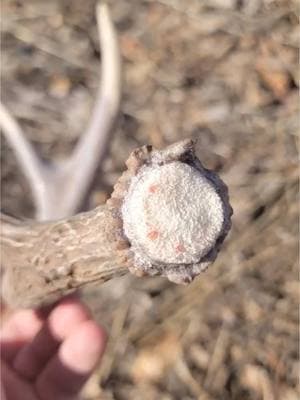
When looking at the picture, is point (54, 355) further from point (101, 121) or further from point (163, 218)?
point (163, 218)

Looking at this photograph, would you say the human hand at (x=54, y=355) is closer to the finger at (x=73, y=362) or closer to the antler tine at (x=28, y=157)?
the finger at (x=73, y=362)

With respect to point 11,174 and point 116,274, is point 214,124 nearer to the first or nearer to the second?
point 11,174

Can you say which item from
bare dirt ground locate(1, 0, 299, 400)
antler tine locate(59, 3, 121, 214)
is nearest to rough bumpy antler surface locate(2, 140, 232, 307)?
antler tine locate(59, 3, 121, 214)

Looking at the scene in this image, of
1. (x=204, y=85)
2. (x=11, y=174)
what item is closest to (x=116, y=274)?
(x=11, y=174)

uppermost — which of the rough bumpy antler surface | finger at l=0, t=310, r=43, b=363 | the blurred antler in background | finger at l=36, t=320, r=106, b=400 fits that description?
the blurred antler in background

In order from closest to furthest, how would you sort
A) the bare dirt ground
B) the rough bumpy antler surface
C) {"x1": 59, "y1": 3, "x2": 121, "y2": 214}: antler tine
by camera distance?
the rough bumpy antler surface, {"x1": 59, "y1": 3, "x2": 121, "y2": 214}: antler tine, the bare dirt ground

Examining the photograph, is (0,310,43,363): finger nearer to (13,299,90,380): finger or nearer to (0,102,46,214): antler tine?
(13,299,90,380): finger

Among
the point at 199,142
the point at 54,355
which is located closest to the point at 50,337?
the point at 54,355

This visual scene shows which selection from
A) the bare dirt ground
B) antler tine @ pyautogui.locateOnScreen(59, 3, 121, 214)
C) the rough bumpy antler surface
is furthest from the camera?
the bare dirt ground

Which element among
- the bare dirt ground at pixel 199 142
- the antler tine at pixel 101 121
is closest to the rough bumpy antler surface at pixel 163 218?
the antler tine at pixel 101 121
